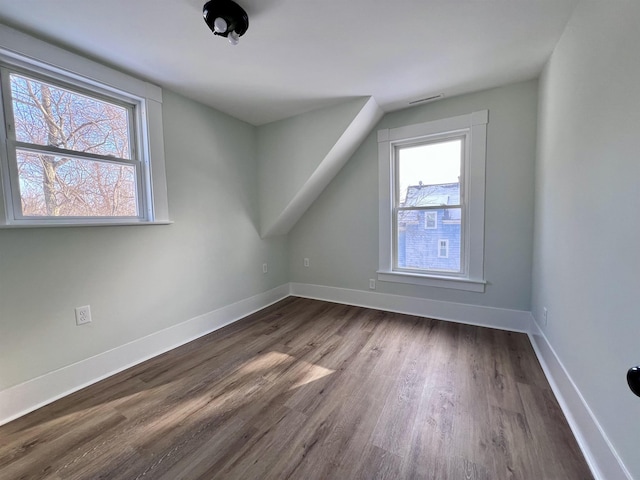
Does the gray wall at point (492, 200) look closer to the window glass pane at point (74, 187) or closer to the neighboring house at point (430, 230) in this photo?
the neighboring house at point (430, 230)

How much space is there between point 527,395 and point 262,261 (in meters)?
2.82

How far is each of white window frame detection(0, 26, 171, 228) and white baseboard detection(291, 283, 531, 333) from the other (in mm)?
2167

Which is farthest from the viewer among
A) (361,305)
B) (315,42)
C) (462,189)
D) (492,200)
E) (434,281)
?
(361,305)

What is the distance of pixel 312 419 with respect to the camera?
1452 mm

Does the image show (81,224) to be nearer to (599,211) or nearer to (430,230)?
(599,211)

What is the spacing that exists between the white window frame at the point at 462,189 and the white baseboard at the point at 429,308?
219 millimetres

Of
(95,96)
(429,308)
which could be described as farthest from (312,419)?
(95,96)

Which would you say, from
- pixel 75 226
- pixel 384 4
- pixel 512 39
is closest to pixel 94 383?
pixel 75 226

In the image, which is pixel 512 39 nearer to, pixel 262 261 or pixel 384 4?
pixel 384 4

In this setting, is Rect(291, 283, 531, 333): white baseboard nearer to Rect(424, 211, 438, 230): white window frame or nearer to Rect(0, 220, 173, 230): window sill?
Rect(424, 211, 438, 230): white window frame

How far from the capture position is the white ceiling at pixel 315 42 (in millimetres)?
1401

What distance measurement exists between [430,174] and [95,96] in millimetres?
3103

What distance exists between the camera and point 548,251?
1886mm

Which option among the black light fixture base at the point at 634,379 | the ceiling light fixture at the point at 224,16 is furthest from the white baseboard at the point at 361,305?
the ceiling light fixture at the point at 224,16
